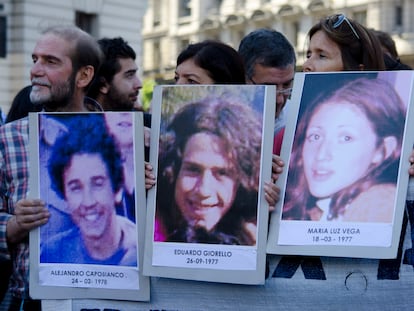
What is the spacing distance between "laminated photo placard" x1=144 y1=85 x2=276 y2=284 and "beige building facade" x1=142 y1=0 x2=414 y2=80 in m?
39.2

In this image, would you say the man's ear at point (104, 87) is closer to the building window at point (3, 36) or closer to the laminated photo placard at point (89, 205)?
the laminated photo placard at point (89, 205)

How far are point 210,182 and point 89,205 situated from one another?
1.38ft

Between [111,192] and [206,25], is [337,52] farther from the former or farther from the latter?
[206,25]

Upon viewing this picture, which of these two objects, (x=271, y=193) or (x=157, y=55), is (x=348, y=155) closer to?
(x=271, y=193)

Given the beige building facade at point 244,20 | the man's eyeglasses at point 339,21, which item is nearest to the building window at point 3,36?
the beige building facade at point 244,20

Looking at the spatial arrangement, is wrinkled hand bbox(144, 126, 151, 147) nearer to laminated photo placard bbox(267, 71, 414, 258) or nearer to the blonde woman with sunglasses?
laminated photo placard bbox(267, 71, 414, 258)

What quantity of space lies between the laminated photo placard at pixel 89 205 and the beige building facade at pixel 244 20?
3906cm

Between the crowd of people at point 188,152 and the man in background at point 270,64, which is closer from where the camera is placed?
the crowd of people at point 188,152

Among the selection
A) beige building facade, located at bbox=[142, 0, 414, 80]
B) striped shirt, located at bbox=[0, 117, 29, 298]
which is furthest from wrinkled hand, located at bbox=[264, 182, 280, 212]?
beige building facade, located at bbox=[142, 0, 414, 80]

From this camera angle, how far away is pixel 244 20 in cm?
5491

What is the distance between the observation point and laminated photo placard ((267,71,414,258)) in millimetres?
2893

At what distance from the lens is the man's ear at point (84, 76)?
3.73 m

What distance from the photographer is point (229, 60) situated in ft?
11.7

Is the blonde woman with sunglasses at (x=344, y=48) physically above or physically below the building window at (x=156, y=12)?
below
